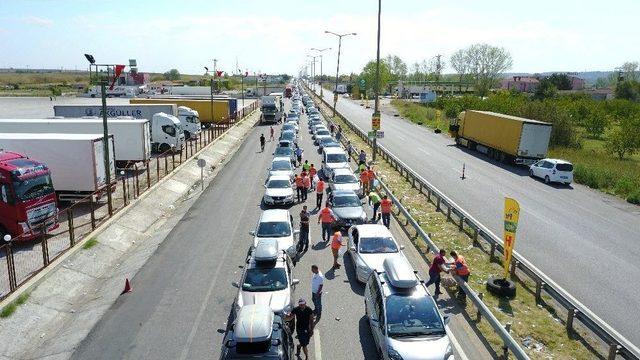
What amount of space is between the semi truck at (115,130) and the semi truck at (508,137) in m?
27.6

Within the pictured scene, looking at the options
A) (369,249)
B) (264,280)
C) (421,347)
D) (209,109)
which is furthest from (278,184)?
(209,109)

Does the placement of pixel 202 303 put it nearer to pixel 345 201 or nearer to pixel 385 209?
pixel 385 209

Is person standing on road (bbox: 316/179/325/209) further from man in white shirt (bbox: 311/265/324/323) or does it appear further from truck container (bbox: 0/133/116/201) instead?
truck container (bbox: 0/133/116/201)

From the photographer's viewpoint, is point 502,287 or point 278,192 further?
point 278,192

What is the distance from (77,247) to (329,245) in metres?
9.36

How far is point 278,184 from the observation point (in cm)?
2420

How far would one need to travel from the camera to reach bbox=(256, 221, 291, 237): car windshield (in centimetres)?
1662

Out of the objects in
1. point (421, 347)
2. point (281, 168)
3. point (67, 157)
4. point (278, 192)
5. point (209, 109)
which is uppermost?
point (209, 109)

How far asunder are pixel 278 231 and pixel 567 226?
1383 cm

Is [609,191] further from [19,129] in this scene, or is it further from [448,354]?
[19,129]

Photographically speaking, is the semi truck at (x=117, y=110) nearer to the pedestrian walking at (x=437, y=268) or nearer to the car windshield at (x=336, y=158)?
the car windshield at (x=336, y=158)

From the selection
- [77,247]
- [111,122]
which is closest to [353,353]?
[77,247]

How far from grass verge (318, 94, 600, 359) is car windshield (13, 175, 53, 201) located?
15267 millimetres

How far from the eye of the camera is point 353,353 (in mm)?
10805
